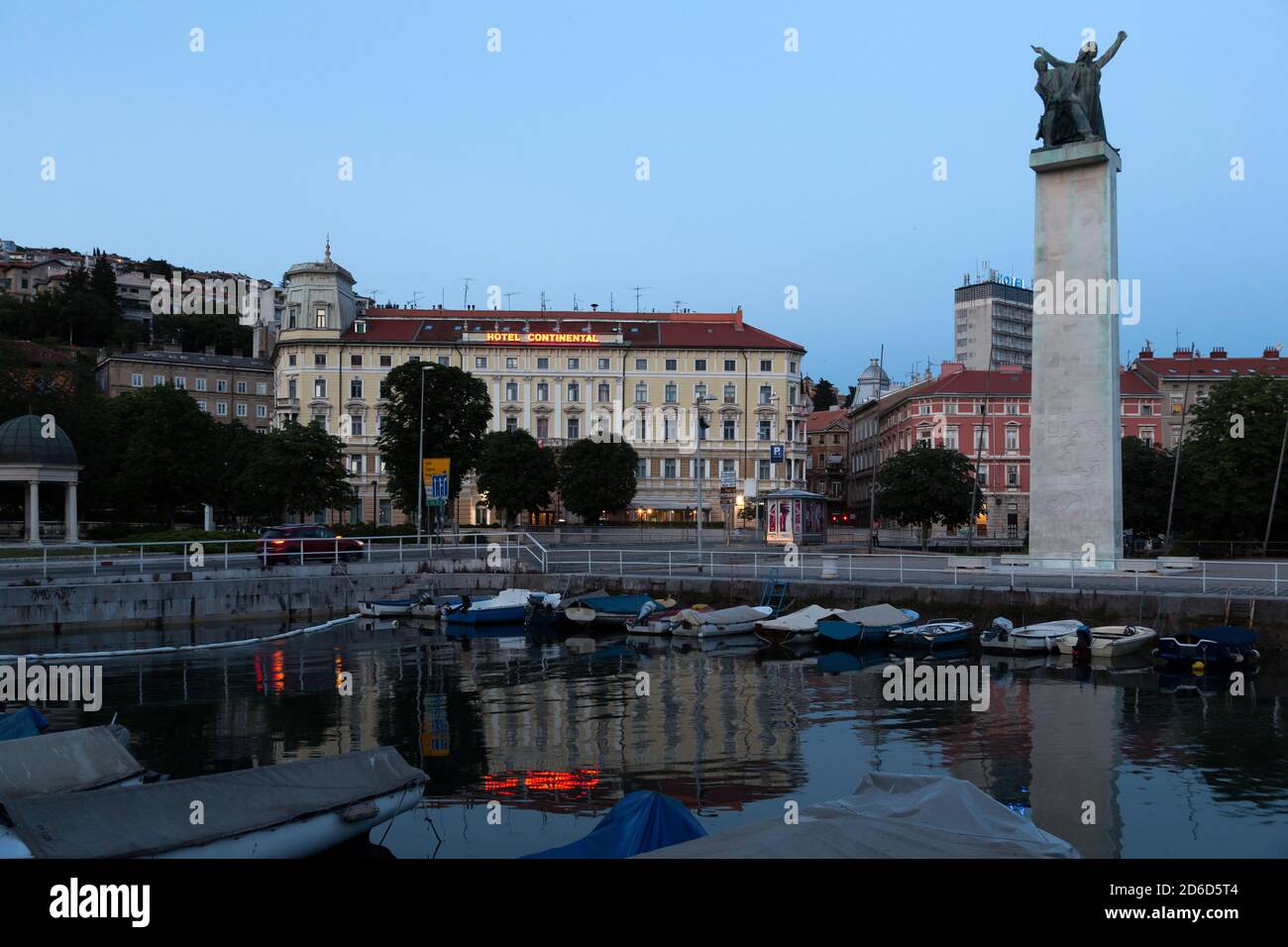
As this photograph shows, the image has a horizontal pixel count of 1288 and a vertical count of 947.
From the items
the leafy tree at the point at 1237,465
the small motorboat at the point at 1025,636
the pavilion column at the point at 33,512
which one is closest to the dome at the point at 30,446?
the pavilion column at the point at 33,512

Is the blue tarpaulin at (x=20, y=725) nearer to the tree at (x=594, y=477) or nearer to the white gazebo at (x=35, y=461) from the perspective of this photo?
the white gazebo at (x=35, y=461)

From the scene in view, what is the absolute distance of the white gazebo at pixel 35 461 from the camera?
158ft

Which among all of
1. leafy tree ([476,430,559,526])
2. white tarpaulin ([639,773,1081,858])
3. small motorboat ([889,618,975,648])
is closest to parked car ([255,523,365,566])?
small motorboat ([889,618,975,648])

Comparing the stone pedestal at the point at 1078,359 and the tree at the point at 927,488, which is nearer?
the stone pedestal at the point at 1078,359

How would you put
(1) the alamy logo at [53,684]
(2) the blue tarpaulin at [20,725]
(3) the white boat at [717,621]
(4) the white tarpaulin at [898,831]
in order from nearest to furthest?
(4) the white tarpaulin at [898,831] → (2) the blue tarpaulin at [20,725] → (1) the alamy logo at [53,684] → (3) the white boat at [717,621]

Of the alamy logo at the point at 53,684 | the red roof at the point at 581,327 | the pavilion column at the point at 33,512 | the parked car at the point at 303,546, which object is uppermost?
Result: the red roof at the point at 581,327

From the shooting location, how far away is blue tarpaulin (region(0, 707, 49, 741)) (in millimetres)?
14945

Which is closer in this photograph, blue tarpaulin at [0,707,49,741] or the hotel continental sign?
blue tarpaulin at [0,707,49,741]

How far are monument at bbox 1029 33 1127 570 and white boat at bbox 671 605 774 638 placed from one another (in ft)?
31.4

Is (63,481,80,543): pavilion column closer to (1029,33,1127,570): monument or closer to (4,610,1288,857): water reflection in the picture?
(4,610,1288,857): water reflection

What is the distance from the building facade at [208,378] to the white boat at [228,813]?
10508cm

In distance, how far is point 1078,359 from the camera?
3503 centimetres

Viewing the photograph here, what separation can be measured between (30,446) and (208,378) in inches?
2826
